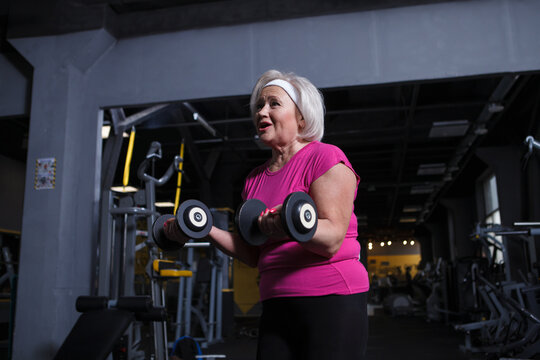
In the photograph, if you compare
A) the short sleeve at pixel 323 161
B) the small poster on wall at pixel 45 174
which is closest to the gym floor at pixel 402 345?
the small poster on wall at pixel 45 174

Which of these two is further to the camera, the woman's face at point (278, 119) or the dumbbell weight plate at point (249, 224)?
the woman's face at point (278, 119)

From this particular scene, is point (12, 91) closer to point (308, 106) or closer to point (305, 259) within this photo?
point (308, 106)

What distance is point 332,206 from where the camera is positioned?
0.88 meters

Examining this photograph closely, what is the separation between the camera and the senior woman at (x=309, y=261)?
878 mm

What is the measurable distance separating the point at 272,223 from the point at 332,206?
13 cm

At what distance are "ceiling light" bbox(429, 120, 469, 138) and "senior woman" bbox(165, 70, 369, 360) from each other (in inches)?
237

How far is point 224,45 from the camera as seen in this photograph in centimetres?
378

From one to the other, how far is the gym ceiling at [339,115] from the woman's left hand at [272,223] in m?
2.88

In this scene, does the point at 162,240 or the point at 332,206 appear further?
the point at 162,240

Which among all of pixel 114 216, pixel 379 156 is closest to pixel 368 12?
pixel 114 216

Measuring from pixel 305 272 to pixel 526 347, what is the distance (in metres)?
3.65

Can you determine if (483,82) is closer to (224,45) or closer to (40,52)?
(224,45)

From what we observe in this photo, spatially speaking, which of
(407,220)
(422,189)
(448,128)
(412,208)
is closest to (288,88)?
(448,128)

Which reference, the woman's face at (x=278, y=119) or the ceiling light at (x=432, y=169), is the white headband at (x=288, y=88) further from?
A: the ceiling light at (x=432, y=169)
